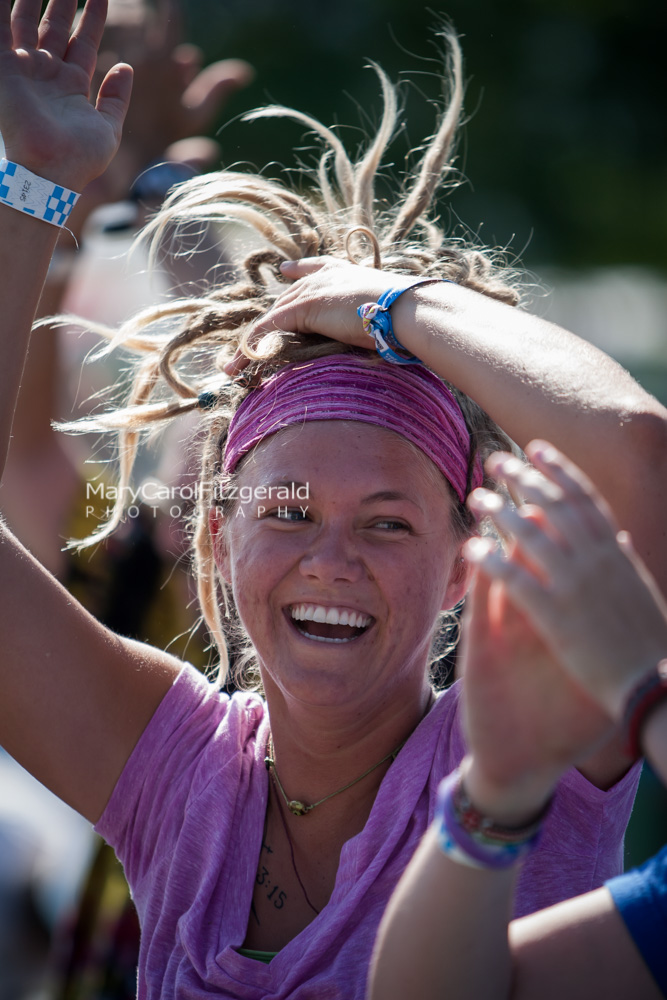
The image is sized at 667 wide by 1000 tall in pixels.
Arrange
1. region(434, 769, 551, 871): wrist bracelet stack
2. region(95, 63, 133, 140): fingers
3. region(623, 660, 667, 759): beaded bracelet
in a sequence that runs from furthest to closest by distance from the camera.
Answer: region(95, 63, 133, 140): fingers < region(434, 769, 551, 871): wrist bracelet stack < region(623, 660, 667, 759): beaded bracelet

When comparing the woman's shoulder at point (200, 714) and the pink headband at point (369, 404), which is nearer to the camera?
the pink headband at point (369, 404)

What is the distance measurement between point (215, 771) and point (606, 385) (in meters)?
1.10

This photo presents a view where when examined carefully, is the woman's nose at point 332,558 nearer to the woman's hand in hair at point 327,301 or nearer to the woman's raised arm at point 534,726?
the woman's hand in hair at point 327,301

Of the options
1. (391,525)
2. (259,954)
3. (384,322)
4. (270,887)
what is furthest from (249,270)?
(259,954)

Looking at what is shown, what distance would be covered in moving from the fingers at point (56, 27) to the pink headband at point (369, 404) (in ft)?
2.56

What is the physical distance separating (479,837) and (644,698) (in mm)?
271

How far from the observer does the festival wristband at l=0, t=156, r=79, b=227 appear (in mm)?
1938

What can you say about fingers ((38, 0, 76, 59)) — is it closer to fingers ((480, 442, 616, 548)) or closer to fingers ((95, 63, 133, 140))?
fingers ((95, 63, 133, 140))

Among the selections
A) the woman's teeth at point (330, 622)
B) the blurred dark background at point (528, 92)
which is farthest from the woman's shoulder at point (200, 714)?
the blurred dark background at point (528, 92)

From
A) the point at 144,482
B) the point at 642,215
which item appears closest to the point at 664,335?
the point at 642,215

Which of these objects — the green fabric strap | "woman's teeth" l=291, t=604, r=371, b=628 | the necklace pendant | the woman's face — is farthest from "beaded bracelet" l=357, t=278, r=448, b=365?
the green fabric strap

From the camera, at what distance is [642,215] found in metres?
13.8

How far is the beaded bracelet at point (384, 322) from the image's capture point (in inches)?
77.0

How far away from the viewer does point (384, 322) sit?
1954 millimetres
